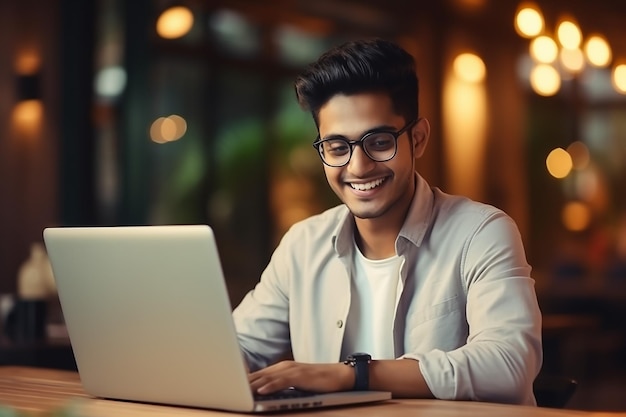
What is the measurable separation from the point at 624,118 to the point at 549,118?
553 millimetres

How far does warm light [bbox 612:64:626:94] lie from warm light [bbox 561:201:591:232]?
0.91m

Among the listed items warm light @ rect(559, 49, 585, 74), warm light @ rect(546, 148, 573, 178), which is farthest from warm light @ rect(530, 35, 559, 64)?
warm light @ rect(546, 148, 573, 178)

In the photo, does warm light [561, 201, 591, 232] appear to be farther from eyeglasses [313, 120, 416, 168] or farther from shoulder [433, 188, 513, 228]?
eyeglasses [313, 120, 416, 168]

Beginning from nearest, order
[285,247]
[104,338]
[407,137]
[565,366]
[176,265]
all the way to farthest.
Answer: [176,265], [104,338], [407,137], [285,247], [565,366]

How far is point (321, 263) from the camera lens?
8.28ft

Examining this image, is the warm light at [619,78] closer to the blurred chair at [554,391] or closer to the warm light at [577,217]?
the warm light at [577,217]

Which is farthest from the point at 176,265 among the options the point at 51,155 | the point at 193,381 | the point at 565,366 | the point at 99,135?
the point at 565,366

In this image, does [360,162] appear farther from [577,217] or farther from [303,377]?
[577,217]

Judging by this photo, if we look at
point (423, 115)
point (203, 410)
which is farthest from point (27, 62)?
point (203, 410)

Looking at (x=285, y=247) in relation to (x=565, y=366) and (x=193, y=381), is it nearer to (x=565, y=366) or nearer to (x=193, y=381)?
(x=193, y=381)

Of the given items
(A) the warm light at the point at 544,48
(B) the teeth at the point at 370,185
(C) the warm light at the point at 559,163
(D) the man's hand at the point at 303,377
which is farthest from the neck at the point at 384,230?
(C) the warm light at the point at 559,163

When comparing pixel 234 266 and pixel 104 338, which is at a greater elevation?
pixel 104 338

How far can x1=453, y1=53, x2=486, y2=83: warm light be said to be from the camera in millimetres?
8367

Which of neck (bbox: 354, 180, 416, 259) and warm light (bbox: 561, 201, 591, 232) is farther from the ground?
neck (bbox: 354, 180, 416, 259)
